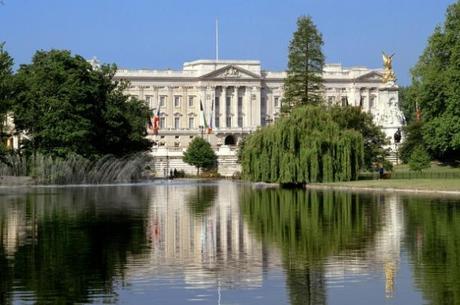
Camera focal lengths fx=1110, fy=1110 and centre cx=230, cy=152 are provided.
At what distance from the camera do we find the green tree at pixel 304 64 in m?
86.4

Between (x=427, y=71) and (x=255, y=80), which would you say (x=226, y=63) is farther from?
(x=427, y=71)

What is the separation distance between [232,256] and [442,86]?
4803 cm

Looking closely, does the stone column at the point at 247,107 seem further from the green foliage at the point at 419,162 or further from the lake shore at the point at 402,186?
the lake shore at the point at 402,186

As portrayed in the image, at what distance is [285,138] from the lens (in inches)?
2491

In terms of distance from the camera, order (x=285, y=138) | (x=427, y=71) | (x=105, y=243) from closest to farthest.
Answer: (x=105, y=243)
(x=285, y=138)
(x=427, y=71)

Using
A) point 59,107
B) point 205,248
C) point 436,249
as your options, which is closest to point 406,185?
point 59,107

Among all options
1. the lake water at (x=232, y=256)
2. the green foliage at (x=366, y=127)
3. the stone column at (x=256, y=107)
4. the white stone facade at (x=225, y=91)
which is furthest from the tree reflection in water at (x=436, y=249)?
the stone column at (x=256, y=107)

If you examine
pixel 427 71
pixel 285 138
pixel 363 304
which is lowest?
pixel 363 304

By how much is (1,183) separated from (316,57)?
3001 centimetres

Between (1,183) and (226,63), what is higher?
(226,63)

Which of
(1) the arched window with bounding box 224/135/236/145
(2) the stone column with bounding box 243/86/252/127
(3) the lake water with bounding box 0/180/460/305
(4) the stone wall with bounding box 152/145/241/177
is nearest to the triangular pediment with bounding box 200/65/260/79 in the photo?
(2) the stone column with bounding box 243/86/252/127

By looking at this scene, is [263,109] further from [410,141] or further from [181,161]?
[410,141]

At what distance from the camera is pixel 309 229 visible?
2827 centimetres

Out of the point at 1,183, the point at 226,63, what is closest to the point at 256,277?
the point at 1,183
